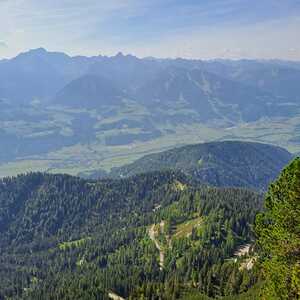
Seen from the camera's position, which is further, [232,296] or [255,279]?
[255,279]

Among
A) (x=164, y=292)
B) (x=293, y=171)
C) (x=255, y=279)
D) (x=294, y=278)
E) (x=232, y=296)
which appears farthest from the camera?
(x=164, y=292)

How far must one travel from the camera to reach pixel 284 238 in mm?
50688

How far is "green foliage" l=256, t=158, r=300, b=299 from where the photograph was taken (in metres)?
49.7

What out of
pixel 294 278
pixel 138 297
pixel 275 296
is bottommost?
pixel 138 297

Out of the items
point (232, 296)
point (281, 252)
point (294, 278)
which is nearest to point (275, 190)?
point (281, 252)

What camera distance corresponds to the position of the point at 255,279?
155 metres

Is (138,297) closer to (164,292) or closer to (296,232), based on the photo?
(164,292)

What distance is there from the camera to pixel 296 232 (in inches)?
1982

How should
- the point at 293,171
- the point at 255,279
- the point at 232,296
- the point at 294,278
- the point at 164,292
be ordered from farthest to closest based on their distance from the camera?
the point at 164,292 < the point at 255,279 < the point at 232,296 < the point at 293,171 < the point at 294,278

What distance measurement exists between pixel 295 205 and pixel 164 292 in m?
127

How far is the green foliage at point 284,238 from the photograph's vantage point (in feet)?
163

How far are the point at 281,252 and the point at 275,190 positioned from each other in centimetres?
685

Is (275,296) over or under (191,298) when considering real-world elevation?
over

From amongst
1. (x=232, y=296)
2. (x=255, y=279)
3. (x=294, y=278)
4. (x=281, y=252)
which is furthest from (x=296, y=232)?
(x=255, y=279)
